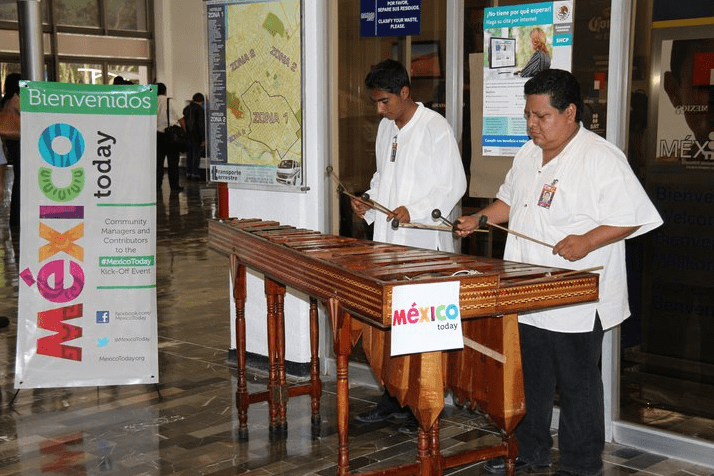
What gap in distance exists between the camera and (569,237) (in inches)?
148

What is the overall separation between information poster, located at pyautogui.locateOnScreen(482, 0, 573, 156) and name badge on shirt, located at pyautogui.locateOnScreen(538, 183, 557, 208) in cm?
84

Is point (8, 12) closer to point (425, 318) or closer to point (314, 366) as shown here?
point (314, 366)

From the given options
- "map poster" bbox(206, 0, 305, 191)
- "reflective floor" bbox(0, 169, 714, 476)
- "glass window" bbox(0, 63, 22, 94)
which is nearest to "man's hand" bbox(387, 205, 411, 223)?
"reflective floor" bbox(0, 169, 714, 476)

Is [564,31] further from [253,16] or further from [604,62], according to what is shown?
[253,16]

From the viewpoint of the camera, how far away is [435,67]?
5.17 m

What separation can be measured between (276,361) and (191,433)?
1.80 ft

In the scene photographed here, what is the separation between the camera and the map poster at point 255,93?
5.62 m

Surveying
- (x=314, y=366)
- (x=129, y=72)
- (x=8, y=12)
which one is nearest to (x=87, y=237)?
(x=314, y=366)

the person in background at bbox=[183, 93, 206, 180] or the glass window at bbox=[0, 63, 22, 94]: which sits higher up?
the glass window at bbox=[0, 63, 22, 94]

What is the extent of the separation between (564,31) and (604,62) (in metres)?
0.24

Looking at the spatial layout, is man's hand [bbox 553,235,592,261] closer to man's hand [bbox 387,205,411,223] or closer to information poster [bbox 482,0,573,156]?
man's hand [bbox 387,205,411,223]

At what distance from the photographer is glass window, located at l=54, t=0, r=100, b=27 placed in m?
21.5

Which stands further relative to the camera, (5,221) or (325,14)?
(5,221)

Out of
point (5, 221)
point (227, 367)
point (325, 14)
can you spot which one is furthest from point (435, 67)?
point (5, 221)
